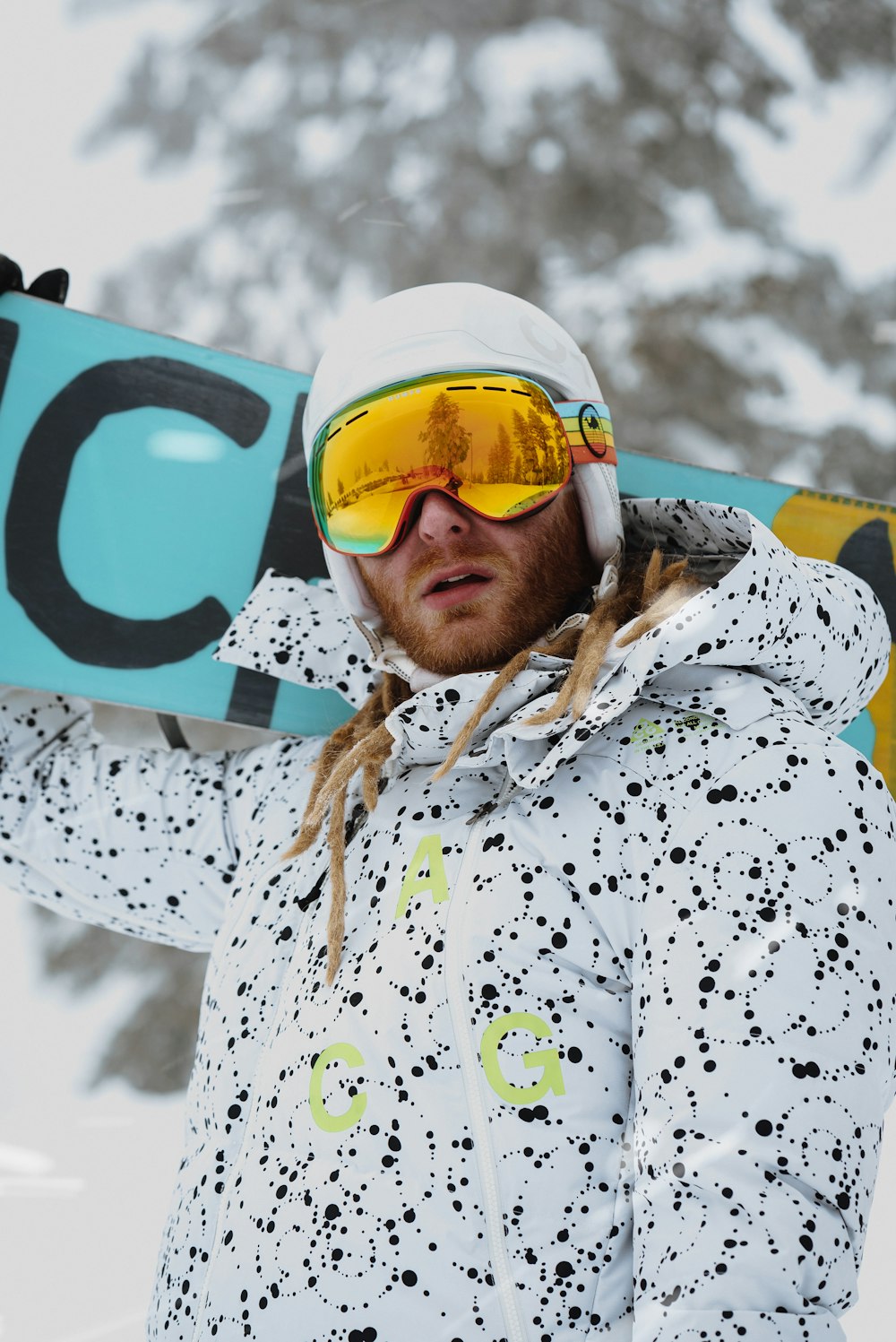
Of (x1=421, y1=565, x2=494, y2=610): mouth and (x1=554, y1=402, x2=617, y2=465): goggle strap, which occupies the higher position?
(x1=554, y1=402, x2=617, y2=465): goggle strap

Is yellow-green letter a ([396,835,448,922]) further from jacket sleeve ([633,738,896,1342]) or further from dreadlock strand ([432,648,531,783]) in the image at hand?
jacket sleeve ([633,738,896,1342])

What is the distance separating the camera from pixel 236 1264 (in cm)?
113

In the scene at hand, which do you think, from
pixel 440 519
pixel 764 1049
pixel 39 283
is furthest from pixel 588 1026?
pixel 39 283

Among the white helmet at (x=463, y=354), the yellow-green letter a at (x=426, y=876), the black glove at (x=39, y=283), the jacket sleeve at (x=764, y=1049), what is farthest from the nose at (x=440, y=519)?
the black glove at (x=39, y=283)

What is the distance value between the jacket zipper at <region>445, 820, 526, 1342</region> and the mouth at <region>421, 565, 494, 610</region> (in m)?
0.44

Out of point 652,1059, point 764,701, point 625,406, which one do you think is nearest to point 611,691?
point 764,701

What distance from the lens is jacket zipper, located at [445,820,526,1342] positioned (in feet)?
3.34

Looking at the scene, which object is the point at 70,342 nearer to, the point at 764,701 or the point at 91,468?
the point at 91,468

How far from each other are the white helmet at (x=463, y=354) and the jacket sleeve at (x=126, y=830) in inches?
19.4

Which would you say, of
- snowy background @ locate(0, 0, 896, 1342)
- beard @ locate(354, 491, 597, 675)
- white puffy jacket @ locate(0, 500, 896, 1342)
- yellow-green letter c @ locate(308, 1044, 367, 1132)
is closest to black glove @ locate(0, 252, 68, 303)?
Result: beard @ locate(354, 491, 597, 675)

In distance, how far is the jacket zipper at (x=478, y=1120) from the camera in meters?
1.02

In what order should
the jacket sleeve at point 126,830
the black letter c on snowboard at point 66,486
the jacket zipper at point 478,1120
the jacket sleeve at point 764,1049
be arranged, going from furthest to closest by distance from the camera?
the black letter c on snowboard at point 66,486, the jacket sleeve at point 126,830, the jacket zipper at point 478,1120, the jacket sleeve at point 764,1049

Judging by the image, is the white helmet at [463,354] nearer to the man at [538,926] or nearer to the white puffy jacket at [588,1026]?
the man at [538,926]

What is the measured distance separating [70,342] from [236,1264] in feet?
5.40
